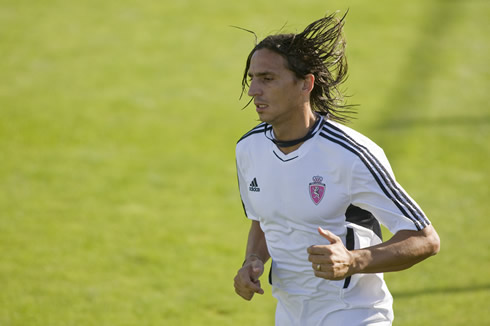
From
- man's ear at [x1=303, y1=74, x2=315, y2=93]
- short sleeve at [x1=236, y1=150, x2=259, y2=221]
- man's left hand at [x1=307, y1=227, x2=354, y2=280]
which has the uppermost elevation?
man's ear at [x1=303, y1=74, x2=315, y2=93]

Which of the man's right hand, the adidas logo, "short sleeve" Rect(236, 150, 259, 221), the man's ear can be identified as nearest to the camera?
the man's right hand

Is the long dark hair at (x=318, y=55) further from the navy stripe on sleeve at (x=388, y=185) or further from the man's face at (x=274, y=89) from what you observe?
the navy stripe on sleeve at (x=388, y=185)

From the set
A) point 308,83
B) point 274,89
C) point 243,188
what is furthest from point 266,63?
point 243,188

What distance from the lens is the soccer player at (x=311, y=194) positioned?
130 inches

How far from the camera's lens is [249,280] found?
3.39m

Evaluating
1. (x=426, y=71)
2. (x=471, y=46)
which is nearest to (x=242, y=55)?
(x=426, y=71)

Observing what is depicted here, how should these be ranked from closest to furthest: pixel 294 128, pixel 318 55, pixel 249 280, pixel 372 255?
pixel 372 255, pixel 249 280, pixel 294 128, pixel 318 55

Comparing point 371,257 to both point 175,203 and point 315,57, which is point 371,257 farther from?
point 175,203

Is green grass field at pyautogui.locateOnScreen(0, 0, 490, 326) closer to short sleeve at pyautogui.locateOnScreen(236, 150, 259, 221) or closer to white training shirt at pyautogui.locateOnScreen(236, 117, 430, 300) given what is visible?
short sleeve at pyautogui.locateOnScreen(236, 150, 259, 221)

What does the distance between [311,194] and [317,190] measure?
39 millimetres

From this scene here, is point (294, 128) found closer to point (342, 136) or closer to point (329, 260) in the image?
point (342, 136)

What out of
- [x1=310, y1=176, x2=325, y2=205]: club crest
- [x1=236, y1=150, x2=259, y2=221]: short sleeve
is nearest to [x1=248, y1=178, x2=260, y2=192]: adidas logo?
[x1=236, y1=150, x2=259, y2=221]: short sleeve

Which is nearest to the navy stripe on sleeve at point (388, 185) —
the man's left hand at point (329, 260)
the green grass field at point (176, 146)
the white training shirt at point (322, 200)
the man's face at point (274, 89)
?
the white training shirt at point (322, 200)

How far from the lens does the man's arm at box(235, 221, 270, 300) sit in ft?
11.1
